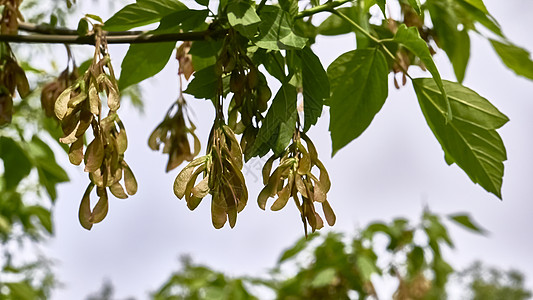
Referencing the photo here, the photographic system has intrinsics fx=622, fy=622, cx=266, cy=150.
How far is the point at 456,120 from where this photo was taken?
2.08ft

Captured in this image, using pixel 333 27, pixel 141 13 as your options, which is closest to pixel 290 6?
pixel 141 13

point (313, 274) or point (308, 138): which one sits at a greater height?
point (313, 274)

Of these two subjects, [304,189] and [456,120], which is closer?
[304,189]

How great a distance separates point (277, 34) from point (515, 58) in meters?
0.41

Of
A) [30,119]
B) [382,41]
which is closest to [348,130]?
[382,41]

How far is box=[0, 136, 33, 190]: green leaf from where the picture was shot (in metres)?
1.01

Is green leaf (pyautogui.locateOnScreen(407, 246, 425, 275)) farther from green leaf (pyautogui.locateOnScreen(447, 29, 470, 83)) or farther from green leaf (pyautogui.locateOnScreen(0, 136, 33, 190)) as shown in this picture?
green leaf (pyautogui.locateOnScreen(0, 136, 33, 190))

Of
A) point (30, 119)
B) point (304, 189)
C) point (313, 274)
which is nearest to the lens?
point (304, 189)

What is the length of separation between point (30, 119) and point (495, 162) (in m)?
1.20

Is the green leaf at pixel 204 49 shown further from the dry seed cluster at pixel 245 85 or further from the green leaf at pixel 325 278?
the green leaf at pixel 325 278

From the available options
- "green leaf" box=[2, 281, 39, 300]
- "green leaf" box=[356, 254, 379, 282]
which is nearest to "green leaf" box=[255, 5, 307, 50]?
"green leaf" box=[2, 281, 39, 300]

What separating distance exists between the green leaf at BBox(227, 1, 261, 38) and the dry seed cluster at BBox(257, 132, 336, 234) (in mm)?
91

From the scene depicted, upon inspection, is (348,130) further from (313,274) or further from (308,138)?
(313,274)

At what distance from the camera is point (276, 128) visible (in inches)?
18.0
